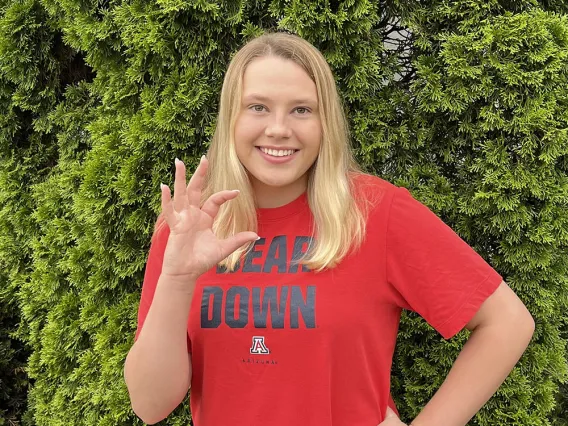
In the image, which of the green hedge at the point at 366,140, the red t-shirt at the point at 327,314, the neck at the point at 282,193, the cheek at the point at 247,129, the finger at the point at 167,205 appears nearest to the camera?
the finger at the point at 167,205

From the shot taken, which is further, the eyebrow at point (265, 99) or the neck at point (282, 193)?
the neck at point (282, 193)

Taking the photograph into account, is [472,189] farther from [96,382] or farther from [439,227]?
[96,382]

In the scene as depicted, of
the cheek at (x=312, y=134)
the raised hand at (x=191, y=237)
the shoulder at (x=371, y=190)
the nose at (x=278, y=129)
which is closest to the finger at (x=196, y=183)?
the raised hand at (x=191, y=237)

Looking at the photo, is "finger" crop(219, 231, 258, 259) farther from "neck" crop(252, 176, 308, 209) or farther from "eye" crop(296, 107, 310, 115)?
"eye" crop(296, 107, 310, 115)

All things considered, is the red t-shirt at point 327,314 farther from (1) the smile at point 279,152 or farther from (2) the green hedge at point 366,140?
(2) the green hedge at point 366,140

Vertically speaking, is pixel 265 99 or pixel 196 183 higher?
pixel 265 99

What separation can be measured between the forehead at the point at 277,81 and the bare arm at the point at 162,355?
2.17ft

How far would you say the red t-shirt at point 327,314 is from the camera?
68.6 inches

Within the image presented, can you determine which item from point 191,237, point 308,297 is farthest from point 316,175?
point 191,237

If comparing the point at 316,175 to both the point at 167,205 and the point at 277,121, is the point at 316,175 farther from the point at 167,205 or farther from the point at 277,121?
the point at 167,205

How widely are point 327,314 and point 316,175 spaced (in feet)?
1.53

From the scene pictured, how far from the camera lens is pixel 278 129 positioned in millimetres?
1784

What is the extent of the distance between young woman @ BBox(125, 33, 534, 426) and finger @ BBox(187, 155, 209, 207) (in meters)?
0.05

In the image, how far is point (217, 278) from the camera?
1852mm
